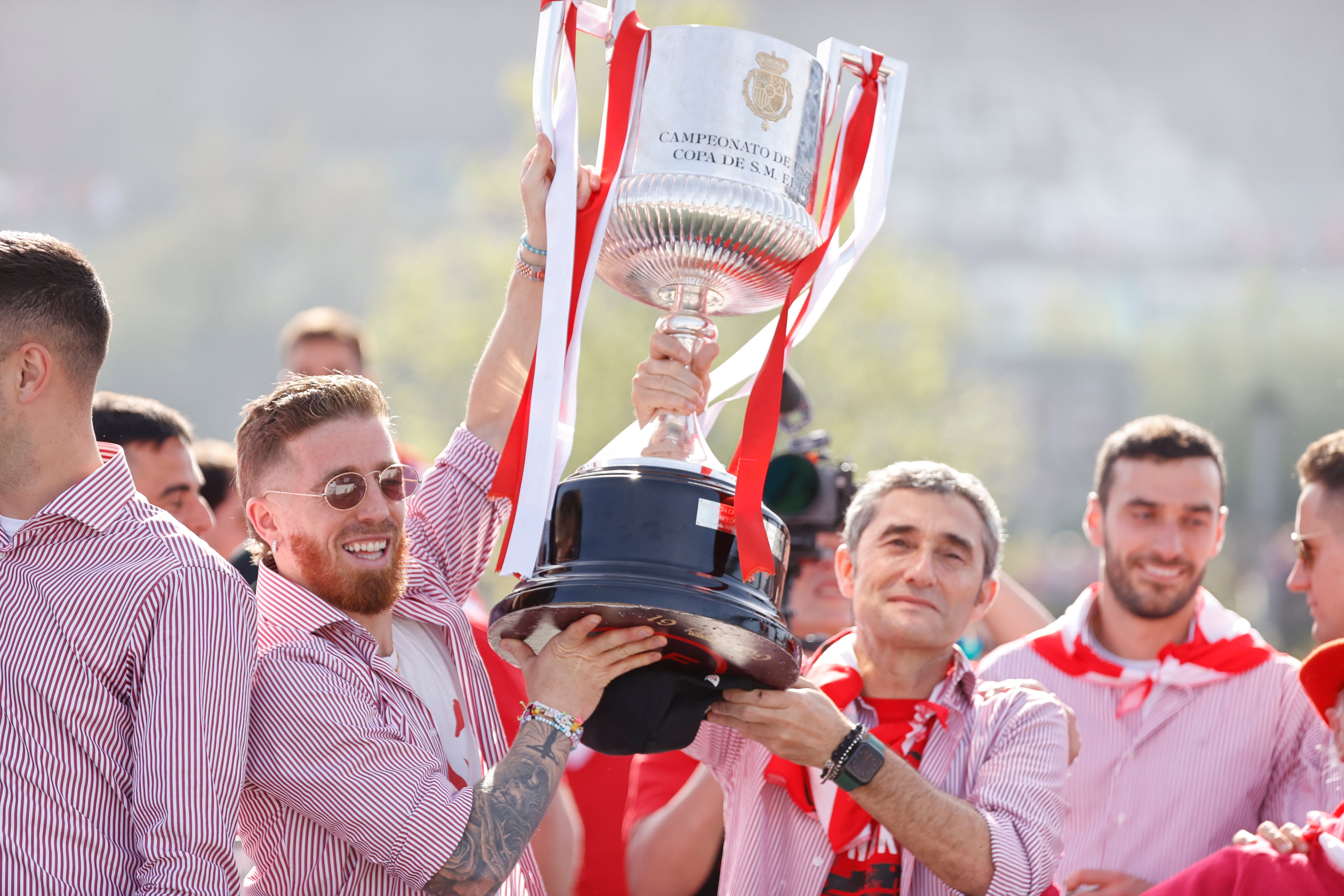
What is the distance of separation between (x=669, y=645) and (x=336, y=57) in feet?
108

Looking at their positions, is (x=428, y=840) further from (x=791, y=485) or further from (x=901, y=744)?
(x=791, y=485)

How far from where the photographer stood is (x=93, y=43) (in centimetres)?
3081

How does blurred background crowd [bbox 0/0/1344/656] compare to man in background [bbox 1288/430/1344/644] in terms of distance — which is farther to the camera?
blurred background crowd [bbox 0/0/1344/656]

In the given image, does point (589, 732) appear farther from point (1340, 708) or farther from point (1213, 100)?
point (1213, 100)

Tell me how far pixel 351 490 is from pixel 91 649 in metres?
0.62

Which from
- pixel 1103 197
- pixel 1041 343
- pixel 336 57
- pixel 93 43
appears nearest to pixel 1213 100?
pixel 1103 197

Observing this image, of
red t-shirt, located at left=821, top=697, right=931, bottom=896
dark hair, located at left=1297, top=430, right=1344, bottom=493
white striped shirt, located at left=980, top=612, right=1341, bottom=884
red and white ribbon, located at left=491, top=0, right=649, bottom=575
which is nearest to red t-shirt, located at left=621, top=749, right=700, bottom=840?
red t-shirt, located at left=821, top=697, right=931, bottom=896

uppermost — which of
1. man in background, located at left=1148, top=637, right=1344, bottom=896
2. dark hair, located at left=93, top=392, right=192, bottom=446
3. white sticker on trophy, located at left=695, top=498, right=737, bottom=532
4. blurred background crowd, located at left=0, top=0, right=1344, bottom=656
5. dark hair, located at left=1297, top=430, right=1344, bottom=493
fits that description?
blurred background crowd, located at left=0, top=0, right=1344, bottom=656

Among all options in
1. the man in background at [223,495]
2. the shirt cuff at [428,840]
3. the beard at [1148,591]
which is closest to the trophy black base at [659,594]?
the shirt cuff at [428,840]

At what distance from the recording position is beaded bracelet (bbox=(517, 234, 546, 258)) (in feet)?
9.64

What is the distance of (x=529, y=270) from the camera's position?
119 inches

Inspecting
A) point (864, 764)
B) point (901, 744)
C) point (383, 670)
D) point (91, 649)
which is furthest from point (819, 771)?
point (91, 649)

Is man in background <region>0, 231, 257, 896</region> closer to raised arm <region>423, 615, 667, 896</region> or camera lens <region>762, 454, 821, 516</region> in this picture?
raised arm <region>423, 615, 667, 896</region>

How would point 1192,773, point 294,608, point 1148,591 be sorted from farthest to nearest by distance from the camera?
point 1148,591 → point 1192,773 → point 294,608
